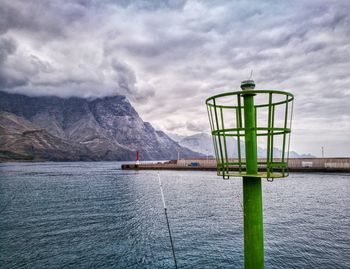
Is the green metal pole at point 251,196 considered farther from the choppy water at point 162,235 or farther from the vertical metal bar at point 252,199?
the choppy water at point 162,235

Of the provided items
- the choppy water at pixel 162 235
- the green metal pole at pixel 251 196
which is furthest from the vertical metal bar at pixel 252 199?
the choppy water at pixel 162 235

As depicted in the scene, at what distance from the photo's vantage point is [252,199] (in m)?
5.21

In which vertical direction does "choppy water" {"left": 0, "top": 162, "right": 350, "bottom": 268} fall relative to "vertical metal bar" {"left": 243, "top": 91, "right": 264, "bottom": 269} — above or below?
below

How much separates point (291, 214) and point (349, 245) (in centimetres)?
988

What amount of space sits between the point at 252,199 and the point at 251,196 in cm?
6

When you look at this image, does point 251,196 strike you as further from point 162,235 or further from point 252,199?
point 162,235

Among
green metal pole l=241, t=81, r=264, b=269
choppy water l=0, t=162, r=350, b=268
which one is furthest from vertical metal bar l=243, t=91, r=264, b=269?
choppy water l=0, t=162, r=350, b=268

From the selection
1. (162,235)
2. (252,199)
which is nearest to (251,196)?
(252,199)

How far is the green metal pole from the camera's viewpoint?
5207mm

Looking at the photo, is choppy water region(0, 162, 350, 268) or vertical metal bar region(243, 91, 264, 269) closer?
vertical metal bar region(243, 91, 264, 269)

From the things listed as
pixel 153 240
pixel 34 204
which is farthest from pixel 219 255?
pixel 34 204

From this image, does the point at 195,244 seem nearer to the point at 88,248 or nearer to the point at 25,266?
the point at 88,248

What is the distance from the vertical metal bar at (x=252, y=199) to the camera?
5.21m

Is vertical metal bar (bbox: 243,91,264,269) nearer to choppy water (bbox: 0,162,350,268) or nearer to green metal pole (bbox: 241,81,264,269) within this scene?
green metal pole (bbox: 241,81,264,269)
